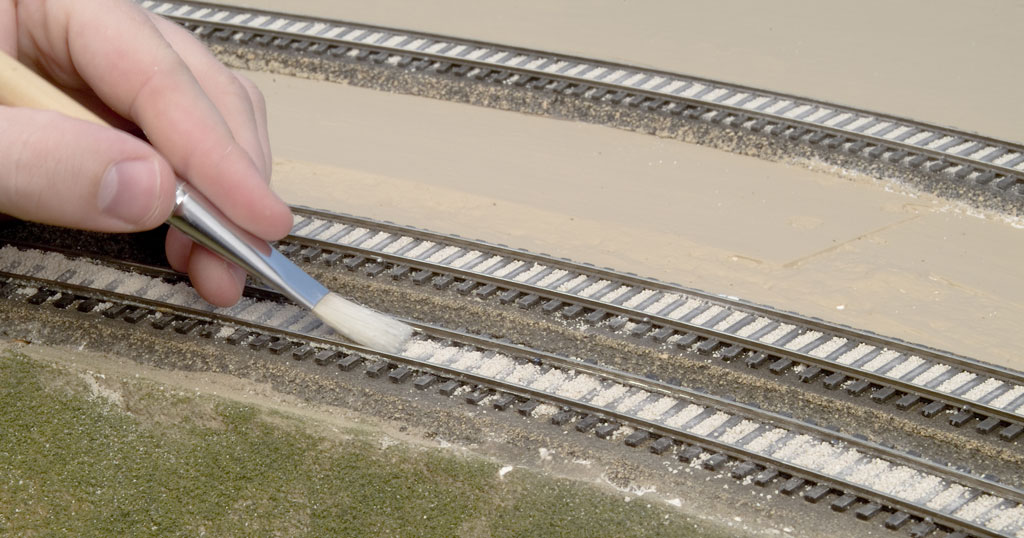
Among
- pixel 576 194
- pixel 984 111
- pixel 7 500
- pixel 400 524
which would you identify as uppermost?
pixel 984 111

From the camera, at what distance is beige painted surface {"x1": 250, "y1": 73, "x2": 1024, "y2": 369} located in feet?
35.1

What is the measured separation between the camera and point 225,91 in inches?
350

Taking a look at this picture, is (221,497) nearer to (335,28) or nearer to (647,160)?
(647,160)

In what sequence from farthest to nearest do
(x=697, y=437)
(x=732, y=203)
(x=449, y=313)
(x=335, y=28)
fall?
(x=335, y=28) → (x=732, y=203) → (x=449, y=313) → (x=697, y=437)

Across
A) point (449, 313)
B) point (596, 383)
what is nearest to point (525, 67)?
point (449, 313)

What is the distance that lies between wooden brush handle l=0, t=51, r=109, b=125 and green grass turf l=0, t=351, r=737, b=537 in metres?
2.70

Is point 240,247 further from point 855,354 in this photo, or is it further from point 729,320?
point 855,354

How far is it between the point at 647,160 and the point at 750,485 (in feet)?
17.5

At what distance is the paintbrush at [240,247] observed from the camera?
752cm

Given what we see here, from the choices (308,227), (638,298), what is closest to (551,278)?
(638,298)

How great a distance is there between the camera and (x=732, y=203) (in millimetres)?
12156

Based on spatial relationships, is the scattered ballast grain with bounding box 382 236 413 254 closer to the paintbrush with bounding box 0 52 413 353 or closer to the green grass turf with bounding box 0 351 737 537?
the paintbrush with bounding box 0 52 413 353

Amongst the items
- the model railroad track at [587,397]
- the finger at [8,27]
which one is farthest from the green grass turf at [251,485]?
the finger at [8,27]

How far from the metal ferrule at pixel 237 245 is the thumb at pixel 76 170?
1.78 feet
